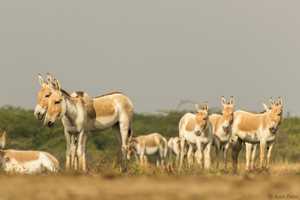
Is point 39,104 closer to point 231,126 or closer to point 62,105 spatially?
point 62,105

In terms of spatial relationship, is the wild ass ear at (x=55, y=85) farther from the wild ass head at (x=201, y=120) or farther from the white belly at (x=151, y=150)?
the white belly at (x=151, y=150)

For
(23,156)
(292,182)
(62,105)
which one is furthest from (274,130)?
(292,182)

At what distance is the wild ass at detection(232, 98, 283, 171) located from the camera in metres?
22.7

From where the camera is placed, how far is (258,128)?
77.4ft

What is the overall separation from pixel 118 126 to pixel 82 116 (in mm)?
2018

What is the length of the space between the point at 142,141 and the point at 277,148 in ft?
32.8

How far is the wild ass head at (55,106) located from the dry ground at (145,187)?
4.66m

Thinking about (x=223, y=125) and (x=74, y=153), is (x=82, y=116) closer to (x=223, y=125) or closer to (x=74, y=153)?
(x=74, y=153)

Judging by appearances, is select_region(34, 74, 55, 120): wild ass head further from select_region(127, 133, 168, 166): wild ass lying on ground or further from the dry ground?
select_region(127, 133, 168, 166): wild ass lying on ground

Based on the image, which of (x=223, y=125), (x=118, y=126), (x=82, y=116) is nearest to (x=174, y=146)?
(x=223, y=125)

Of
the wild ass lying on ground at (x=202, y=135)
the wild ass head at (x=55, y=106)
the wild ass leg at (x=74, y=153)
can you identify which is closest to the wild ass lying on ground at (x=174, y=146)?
the wild ass lying on ground at (x=202, y=135)

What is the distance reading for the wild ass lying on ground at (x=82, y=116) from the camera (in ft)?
53.9

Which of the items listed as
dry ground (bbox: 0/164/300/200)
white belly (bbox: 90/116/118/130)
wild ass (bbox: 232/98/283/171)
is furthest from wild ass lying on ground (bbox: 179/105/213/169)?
dry ground (bbox: 0/164/300/200)

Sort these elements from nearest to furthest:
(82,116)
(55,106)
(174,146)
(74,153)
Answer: (74,153), (55,106), (82,116), (174,146)
